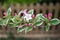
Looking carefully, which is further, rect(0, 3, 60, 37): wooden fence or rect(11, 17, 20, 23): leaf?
rect(0, 3, 60, 37): wooden fence

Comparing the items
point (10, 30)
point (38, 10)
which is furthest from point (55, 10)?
point (10, 30)

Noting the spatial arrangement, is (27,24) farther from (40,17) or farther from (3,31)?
(3,31)

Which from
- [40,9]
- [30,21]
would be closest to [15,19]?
[30,21]

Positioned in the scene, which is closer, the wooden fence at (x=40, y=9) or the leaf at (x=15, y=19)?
the leaf at (x=15, y=19)

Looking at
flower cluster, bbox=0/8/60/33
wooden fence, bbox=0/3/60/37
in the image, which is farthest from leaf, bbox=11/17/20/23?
wooden fence, bbox=0/3/60/37

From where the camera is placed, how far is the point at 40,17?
219 centimetres

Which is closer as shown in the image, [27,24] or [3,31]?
[27,24]

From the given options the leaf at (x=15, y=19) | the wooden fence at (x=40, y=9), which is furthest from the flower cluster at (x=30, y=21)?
the wooden fence at (x=40, y=9)

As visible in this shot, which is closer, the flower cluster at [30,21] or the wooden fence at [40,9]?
the flower cluster at [30,21]

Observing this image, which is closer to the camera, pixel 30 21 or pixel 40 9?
pixel 30 21

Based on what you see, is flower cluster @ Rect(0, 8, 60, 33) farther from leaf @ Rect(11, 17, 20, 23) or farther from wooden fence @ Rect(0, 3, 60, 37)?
wooden fence @ Rect(0, 3, 60, 37)

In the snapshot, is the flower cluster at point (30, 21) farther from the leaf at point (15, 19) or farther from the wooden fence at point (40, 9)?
the wooden fence at point (40, 9)

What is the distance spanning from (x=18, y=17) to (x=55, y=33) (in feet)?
12.7

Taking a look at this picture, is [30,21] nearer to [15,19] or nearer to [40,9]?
[15,19]
